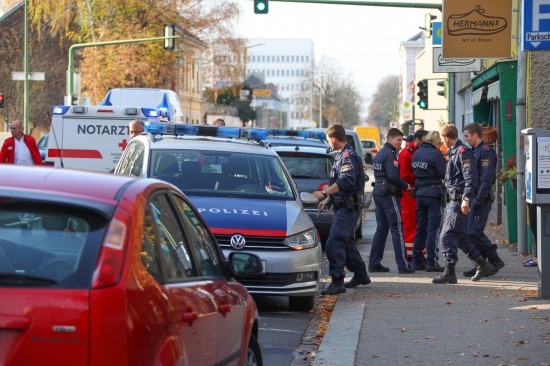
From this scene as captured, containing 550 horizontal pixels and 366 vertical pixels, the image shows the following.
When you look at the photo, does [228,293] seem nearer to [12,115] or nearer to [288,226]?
[288,226]

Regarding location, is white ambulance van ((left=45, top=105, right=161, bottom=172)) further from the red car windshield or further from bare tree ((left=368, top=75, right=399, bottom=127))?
bare tree ((left=368, top=75, right=399, bottom=127))

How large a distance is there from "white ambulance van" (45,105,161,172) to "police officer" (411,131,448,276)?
23.8ft

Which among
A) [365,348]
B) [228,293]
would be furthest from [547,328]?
[228,293]

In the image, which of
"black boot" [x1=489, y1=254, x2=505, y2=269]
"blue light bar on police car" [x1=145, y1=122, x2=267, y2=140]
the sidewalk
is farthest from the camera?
"black boot" [x1=489, y1=254, x2=505, y2=269]

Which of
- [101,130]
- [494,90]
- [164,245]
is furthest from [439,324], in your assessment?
[494,90]

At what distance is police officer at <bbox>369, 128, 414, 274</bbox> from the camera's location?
13.3 meters

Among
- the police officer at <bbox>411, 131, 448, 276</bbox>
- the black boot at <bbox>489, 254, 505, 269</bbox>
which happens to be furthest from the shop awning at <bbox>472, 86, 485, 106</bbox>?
the black boot at <bbox>489, 254, 505, 269</bbox>

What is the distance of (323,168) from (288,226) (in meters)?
7.02

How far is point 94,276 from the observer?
148 inches

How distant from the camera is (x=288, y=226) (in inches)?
395

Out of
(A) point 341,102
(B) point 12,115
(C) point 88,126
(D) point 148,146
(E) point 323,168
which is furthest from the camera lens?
(A) point 341,102

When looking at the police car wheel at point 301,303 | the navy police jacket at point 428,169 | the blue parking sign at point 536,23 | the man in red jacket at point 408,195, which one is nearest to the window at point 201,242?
the police car wheel at point 301,303

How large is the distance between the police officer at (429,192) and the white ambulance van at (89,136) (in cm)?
726

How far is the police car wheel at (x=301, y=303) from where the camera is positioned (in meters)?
10.4
